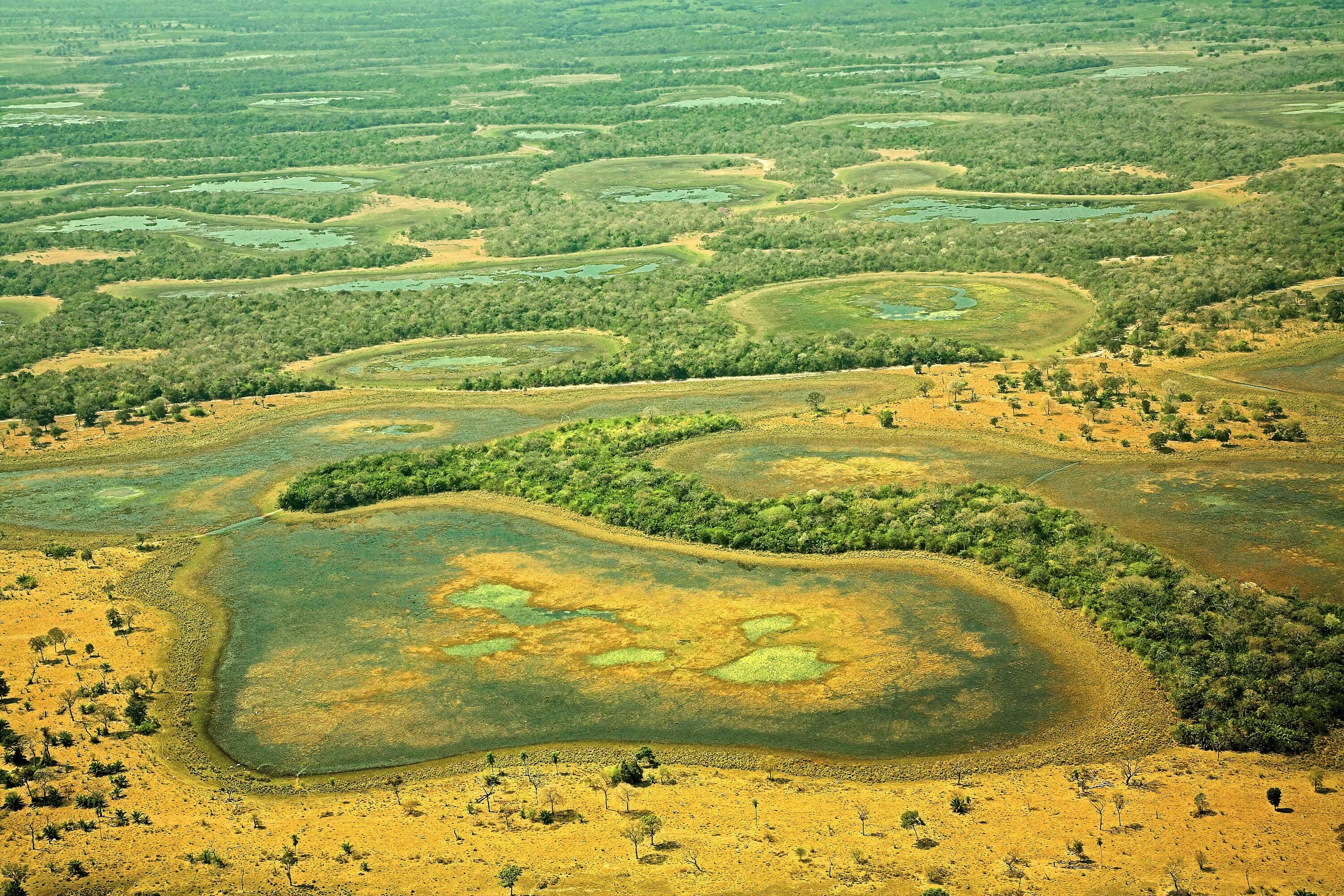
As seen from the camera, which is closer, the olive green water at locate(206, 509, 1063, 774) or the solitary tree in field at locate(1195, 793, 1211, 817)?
the solitary tree in field at locate(1195, 793, 1211, 817)

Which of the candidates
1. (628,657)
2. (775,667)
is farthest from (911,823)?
(628,657)

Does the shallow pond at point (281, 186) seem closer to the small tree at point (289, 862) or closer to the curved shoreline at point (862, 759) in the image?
the curved shoreline at point (862, 759)

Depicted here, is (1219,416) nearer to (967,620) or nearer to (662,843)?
(967,620)

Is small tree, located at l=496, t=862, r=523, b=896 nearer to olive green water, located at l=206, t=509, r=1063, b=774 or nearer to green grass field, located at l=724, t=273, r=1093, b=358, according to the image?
olive green water, located at l=206, t=509, r=1063, b=774

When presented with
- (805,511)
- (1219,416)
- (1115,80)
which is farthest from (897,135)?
(805,511)

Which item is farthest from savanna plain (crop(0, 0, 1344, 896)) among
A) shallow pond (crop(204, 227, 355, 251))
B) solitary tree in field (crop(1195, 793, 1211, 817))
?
shallow pond (crop(204, 227, 355, 251))

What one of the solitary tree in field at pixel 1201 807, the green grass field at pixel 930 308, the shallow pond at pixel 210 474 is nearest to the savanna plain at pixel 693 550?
the solitary tree in field at pixel 1201 807
